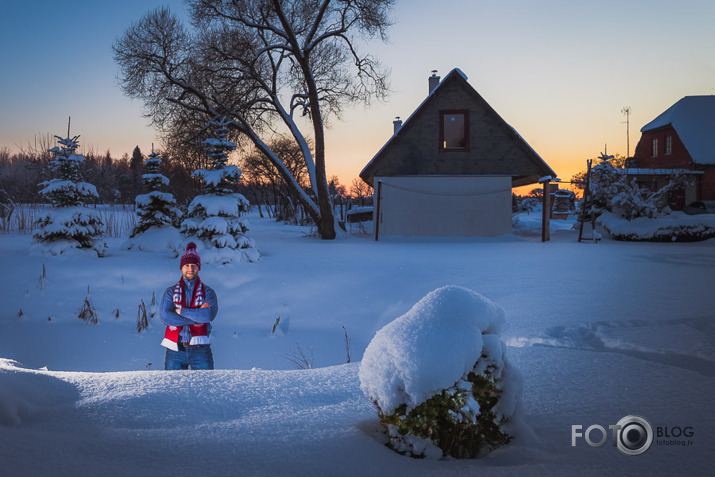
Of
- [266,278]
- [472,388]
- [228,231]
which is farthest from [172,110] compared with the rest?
[472,388]

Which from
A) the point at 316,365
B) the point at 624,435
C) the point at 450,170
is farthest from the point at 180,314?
the point at 450,170

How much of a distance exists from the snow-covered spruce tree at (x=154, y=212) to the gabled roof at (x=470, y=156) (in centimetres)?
791

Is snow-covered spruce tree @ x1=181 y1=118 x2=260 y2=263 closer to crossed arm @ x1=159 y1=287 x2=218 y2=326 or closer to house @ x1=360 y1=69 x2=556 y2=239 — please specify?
crossed arm @ x1=159 y1=287 x2=218 y2=326

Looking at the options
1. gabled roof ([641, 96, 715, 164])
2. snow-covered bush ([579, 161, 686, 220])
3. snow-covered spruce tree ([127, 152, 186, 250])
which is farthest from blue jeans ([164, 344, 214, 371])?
gabled roof ([641, 96, 715, 164])

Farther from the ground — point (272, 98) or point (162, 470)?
point (272, 98)

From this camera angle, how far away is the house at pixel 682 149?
28922mm

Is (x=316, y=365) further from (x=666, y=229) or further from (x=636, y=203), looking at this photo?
(x=636, y=203)

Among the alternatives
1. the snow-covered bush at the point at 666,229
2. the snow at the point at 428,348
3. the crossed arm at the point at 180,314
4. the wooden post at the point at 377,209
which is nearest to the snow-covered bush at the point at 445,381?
the snow at the point at 428,348

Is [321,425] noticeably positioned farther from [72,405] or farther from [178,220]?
[178,220]

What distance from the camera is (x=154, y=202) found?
13719mm

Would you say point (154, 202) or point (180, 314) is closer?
point (180, 314)

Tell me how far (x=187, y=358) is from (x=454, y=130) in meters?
20.1

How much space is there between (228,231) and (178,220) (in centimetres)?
479

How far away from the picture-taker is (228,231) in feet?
37.4
